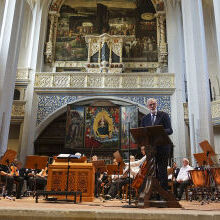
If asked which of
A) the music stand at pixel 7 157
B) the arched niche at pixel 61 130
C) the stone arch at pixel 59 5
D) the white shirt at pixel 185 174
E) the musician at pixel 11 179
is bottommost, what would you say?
the musician at pixel 11 179

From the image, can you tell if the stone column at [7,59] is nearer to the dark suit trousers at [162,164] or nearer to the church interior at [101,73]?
the church interior at [101,73]

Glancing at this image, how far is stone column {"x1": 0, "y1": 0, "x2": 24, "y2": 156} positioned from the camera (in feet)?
34.1

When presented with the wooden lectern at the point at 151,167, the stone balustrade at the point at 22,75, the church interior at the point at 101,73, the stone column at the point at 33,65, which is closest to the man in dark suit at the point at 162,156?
the wooden lectern at the point at 151,167

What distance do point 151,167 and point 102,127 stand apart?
1106cm

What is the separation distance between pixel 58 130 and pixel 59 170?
9807 mm

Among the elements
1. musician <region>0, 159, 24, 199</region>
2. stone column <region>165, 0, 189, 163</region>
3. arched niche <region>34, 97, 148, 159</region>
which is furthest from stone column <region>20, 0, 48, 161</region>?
stone column <region>165, 0, 189, 163</region>

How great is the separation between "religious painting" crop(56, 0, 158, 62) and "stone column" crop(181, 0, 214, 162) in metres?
5.07

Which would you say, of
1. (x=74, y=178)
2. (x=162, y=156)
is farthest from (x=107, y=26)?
(x=162, y=156)

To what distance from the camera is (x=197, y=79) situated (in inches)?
Answer: 426

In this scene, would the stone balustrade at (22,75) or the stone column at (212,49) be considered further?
the stone balustrade at (22,75)

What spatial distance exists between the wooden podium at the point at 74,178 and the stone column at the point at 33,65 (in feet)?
28.4

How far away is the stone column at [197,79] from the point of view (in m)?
10.2

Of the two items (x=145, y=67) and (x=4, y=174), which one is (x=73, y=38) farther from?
(x=4, y=174)

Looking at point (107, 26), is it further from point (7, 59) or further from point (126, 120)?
point (7, 59)
